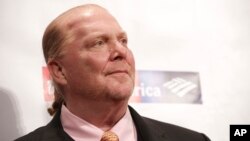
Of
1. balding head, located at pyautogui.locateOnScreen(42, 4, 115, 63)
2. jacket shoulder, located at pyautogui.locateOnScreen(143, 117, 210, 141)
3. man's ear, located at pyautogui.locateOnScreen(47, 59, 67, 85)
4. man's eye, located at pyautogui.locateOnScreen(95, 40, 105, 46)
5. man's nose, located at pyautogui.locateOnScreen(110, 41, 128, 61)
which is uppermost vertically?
balding head, located at pyautogui.locateOnScreen(42, 4, 115, 63)

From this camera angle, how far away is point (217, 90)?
6.08 ft

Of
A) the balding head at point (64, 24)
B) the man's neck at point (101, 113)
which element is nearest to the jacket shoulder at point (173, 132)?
the man's neck at point (101, 113)

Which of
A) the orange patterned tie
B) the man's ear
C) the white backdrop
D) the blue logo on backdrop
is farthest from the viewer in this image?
the blue logo on backdrop

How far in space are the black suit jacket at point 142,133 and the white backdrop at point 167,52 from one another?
0.62ft

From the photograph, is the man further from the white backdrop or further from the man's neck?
the white backdrop

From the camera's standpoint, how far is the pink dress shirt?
1.33m

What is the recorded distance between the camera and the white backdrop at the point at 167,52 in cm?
158

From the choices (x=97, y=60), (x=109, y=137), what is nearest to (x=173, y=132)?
(x=109, y=137)

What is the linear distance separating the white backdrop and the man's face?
0.25 metres

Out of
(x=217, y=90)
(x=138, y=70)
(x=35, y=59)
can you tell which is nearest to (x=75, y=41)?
(x=35, y=59)

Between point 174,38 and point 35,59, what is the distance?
0.57 metres

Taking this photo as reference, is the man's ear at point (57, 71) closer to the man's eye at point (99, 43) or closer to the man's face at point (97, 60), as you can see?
the man's face at point (97, 60)

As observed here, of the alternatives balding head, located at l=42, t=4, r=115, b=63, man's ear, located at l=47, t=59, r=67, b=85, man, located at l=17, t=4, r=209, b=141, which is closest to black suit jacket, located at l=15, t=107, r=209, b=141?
man, located at l=17, t=4, r=209, b=141

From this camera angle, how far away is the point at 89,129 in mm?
1339
